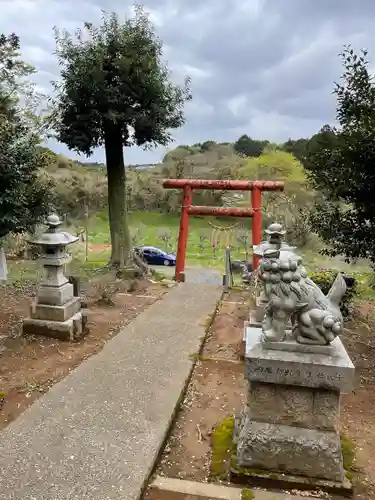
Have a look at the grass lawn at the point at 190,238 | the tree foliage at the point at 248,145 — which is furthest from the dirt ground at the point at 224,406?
the tree foliage at the point at 248,145

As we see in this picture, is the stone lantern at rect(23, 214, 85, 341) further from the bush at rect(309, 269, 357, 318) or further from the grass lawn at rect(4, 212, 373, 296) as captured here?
the grass lawn at rect(4, 212, 373, 296)

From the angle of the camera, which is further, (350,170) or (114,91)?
(114,91)

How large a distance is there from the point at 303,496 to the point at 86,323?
4.59m

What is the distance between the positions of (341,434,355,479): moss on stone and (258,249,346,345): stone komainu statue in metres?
1.13

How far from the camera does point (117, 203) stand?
11633 millimetres

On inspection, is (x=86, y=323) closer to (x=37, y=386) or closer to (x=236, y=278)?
(x=37, y=386)

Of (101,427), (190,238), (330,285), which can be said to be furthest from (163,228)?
(101,427)

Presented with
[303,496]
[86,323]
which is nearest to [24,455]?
[303,496]

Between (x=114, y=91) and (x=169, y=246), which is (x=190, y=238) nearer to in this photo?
(x=169, y=246)

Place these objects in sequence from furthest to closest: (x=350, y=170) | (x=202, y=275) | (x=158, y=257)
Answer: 1. (x=158, y=257)
2. (x=202, y=275)
3. (x=350, y=170)

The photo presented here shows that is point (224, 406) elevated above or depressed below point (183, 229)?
below

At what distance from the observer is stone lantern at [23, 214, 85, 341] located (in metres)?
6.27

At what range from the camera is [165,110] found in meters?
10.6

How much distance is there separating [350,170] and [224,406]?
3307 millimetres
